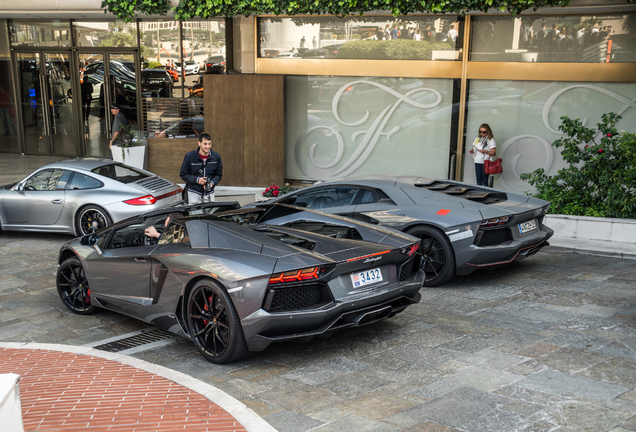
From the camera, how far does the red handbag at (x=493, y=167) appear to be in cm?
1298

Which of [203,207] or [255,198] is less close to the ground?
[203,207]

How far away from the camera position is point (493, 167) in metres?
13.0

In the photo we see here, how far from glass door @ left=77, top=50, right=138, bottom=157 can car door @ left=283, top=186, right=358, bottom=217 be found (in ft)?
34.7

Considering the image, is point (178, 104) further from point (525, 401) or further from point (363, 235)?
A: point (525, 401)

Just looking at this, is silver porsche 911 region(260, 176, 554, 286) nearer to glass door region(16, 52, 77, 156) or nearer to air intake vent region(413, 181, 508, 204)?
air intake vent region(413, 181, 508, 204)

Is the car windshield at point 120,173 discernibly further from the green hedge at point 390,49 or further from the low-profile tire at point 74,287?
the green hedge at point 390,49

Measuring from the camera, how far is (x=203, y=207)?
6.80m

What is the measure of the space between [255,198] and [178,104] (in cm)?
434

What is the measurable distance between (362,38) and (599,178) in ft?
20.6

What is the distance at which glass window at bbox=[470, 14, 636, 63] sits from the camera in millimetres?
12570

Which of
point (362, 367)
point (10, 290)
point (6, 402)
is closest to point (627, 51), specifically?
point (362, 367)

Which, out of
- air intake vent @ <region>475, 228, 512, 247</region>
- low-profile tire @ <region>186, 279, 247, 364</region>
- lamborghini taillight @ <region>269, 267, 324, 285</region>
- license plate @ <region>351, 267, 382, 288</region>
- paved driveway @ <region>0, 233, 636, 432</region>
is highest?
lamborghini taillight @ <region>269, 267, 324, 285</region>

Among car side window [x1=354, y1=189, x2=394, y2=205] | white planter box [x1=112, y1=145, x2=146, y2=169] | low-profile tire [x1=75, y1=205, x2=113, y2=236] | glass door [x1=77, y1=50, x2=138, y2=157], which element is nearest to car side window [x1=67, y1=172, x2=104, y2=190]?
low-profile tire [x1=75, y1=205, x2=113, y2=236]

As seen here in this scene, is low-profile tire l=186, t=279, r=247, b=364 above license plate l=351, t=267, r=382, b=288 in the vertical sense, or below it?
below
